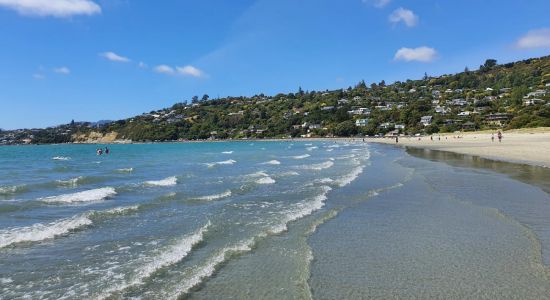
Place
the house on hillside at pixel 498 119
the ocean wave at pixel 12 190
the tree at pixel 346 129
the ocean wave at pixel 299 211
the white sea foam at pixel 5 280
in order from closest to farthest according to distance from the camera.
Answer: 1. the white sea foam at pixel 5 280
2. the ocean wave at pixel 299 211
3. the ocean wave at pixel 12 190
4. the house on hillside at pixel 498 119
5. the tree at pixel 346 129

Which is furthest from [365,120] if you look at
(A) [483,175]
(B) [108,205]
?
(B) [108,205]

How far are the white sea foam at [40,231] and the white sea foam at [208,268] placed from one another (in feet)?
16.1

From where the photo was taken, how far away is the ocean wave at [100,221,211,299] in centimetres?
741

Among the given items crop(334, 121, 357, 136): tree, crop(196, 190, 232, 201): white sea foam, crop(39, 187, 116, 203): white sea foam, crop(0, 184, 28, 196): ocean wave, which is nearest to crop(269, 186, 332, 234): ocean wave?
crop(196, 190, 232, 201): white sea foam

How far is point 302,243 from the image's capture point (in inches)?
403

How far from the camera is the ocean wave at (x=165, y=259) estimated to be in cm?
741

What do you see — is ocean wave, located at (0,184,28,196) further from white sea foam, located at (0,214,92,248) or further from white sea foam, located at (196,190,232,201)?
white sea foam, located at (196,190,232,201)

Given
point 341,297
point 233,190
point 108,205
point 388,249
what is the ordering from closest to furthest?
1. point 341,297
2. point 388,249
3. point 108,205
4. point 233,190

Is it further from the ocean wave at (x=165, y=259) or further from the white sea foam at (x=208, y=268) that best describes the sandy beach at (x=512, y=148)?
the ocean wave at (x=165, y=259)

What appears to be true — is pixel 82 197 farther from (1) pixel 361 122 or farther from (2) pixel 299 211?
(1) pixel 361 122

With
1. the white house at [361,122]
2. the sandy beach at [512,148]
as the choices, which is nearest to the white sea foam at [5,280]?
the sandy beach at [512,148]

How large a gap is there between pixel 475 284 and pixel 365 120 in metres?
160

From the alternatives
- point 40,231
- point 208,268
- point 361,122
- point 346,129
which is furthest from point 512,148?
point 361,122

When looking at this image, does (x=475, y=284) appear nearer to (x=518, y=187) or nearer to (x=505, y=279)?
(x=505, y=279)
